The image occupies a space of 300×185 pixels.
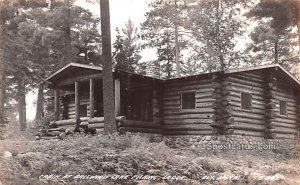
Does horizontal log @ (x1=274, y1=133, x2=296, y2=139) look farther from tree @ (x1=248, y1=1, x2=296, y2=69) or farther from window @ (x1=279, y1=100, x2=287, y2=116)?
tree @ (x1=248, y1=1, x2=296, y2=69)

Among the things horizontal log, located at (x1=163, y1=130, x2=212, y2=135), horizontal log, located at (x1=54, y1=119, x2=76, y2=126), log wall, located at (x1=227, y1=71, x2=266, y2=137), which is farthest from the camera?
horizontal log, located at (x1=54, y1=119, x2=76, y2=126)

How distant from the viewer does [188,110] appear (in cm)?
2056

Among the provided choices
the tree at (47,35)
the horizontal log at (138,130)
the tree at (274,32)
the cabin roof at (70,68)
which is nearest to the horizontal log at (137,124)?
the horizontal log at (138,130)

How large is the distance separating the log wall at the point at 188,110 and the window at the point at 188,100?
0.22 metres

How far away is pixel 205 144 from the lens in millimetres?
19125

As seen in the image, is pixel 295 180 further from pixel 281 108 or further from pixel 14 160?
pixel 281 108

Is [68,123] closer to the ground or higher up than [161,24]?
closer to the ground

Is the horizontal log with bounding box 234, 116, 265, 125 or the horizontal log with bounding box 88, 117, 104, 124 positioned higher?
the horizontal log with bounding box 88, 117, 104, 124

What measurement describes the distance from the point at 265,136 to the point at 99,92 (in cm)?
1037

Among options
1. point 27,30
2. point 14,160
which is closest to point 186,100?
point 14,160

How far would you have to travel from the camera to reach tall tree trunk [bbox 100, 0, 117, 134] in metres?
15.5

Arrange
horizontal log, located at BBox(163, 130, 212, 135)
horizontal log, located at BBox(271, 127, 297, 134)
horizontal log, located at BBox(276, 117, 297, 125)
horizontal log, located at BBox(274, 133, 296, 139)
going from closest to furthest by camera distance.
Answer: horizontal log, located at BBox(163, 130, 212, 135) < horizontal log, located at BBox(271, 127, 297, 134) < horizontal log, located at BBox(274, 133, 296, 139) < horizontal log, located at BBox(276, 117, 297, 125)

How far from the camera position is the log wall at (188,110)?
1970 centimetres

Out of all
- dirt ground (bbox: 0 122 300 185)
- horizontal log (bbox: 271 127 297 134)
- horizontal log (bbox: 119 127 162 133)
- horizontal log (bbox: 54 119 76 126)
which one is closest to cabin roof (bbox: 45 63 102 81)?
horizontal log (bbox: 54 119 76 126)
